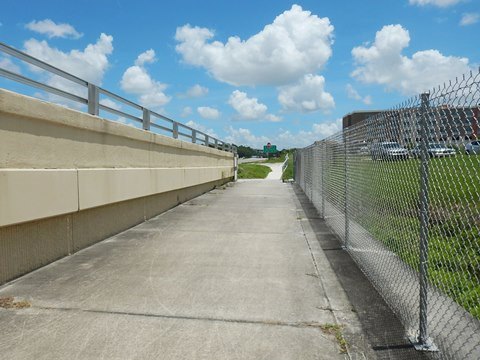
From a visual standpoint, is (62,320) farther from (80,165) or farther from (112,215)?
(112,215)

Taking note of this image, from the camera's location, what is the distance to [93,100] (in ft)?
21.9

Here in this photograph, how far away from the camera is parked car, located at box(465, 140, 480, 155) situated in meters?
2.49

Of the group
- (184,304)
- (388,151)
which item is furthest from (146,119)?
(388,151)

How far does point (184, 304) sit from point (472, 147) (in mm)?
2807

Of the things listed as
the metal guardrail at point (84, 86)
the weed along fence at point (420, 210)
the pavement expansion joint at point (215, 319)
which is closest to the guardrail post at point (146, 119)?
the metal guardrail at point (84, 86)

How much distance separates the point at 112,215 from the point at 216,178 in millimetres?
10846

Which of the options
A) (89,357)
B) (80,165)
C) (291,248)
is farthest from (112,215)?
(89,357)

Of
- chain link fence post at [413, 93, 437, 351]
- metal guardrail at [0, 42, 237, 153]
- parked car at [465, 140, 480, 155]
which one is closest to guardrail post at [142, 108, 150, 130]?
metal guardrail at [0, 42, 237, 153]

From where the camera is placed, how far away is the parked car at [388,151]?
389 centimetres

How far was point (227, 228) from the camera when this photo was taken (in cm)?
823

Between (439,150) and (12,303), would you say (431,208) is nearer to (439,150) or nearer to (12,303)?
(439,150)

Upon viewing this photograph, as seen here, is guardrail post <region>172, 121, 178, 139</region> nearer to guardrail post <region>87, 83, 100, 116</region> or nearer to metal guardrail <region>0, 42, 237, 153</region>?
metal guardrail <region>0, 42, 237, 153</region>

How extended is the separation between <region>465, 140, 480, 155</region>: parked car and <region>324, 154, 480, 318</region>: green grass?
0.04 m

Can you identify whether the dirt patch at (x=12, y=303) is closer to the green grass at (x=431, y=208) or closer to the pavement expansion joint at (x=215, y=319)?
the pavement expansion joint at (x=215, y=319)
